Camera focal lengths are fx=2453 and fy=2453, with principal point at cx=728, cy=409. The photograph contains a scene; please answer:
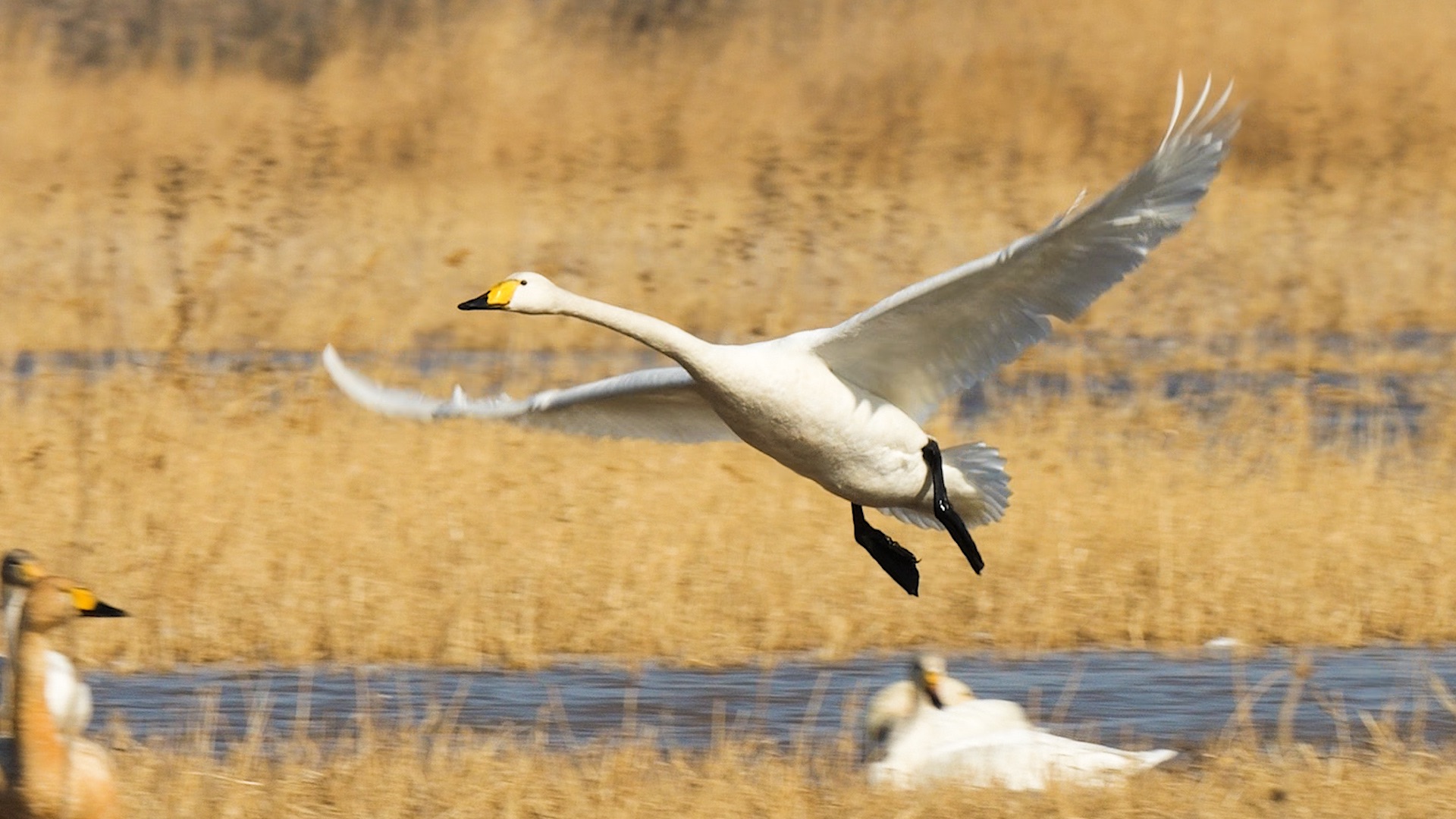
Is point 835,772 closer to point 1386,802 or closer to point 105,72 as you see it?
point 1386,802

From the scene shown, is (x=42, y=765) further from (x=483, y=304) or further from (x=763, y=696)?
(x=763, y=696)

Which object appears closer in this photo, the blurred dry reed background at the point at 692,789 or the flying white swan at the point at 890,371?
the blurred dry reed background at the point at 692,789

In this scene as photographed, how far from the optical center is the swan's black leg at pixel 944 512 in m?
7.85

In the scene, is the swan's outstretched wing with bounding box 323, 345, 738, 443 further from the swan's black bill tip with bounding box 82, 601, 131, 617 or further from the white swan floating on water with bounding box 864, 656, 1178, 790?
the swan's black bill tip with bounding box 82, 601, 131, 617

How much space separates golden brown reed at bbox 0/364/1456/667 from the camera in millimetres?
8922

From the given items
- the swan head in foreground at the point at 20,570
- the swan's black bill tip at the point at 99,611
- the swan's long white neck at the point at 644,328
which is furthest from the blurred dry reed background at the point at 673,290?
the swan's black bill tip at the point at 99,611

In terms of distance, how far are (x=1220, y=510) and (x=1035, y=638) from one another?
169 cm

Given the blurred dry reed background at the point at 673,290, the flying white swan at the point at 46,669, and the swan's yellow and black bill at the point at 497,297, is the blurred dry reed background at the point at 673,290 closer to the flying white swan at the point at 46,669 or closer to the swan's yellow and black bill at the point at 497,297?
the swan's yellow and black bill at the point at 497,297

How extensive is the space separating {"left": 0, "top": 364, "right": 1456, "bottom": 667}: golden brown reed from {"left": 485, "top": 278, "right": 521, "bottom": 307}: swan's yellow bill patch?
71.7 inches

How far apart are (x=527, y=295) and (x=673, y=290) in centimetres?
1132

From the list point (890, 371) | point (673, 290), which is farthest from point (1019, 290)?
point (673, 290)

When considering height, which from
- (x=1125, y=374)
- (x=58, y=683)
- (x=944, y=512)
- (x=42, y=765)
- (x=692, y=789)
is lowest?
(x=692, y=789)

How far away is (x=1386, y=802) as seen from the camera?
615cm

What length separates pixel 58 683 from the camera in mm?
6266
